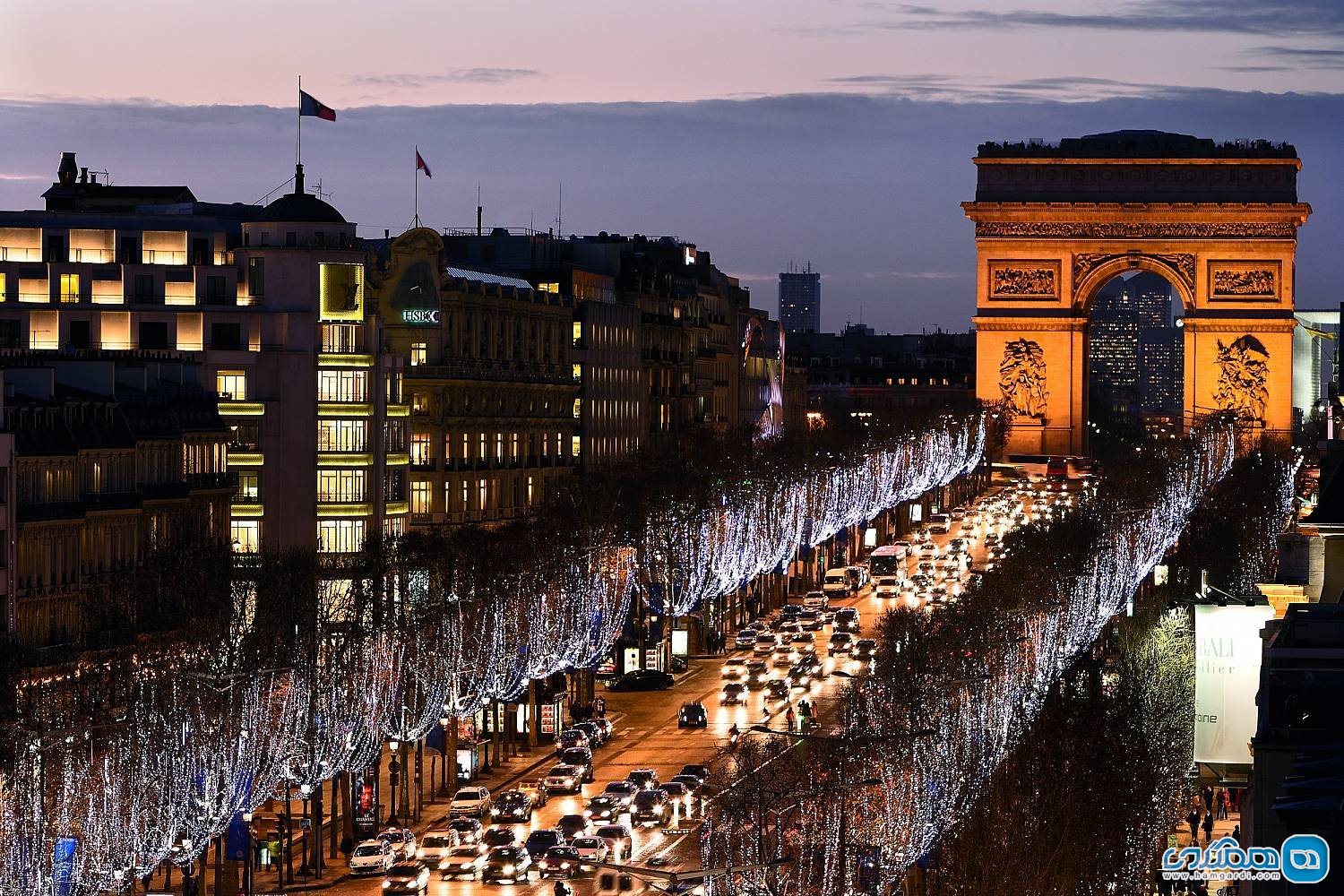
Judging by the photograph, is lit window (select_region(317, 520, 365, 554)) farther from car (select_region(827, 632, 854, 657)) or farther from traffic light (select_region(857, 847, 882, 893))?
traffic light (select_region(857, 847, 882, 893))

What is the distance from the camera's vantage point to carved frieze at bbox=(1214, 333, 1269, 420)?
144 meters

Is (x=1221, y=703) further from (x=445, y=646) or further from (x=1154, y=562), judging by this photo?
(x=1154, y=562)

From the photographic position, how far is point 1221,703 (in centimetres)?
5919

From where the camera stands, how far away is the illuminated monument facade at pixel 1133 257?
144m

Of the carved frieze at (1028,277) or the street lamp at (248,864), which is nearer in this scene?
the street lamp at (248,864)

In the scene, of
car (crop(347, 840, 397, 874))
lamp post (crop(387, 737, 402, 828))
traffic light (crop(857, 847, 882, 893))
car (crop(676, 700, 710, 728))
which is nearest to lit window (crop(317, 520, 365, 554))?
car (crop(676, 700, 710, 728))

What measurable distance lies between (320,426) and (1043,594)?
2127 centimetres

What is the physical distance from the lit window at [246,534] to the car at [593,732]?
15380 mm

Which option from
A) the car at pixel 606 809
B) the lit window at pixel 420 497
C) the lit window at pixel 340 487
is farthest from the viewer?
the lit window at pixel 420 497

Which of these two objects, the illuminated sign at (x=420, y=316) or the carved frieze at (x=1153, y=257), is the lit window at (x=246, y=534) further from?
the carved frieze at (x=1153, y=257)

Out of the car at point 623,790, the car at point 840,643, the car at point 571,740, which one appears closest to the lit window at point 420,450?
the car at point 840,643

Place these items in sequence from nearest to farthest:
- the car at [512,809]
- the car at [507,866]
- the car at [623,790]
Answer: the car at [507,866], the car at [512,809], the car at [623,790]

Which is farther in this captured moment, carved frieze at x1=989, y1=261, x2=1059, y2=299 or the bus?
carved frieze at x1=989, y1=261, x2=1059, y2=299

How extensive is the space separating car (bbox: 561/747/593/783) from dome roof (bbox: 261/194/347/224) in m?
27.6
